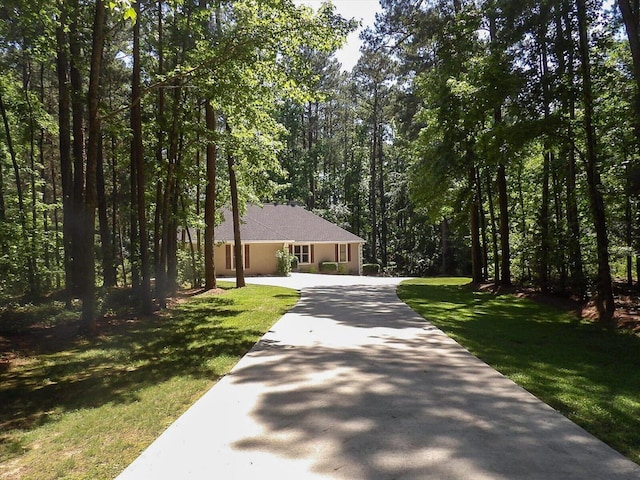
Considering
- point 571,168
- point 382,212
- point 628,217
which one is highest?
point 382,212

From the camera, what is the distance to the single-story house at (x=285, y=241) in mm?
30094

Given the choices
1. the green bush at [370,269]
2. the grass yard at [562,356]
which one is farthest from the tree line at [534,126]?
the green bush at [370,269]

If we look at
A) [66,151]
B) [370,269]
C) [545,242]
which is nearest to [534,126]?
[545,242]

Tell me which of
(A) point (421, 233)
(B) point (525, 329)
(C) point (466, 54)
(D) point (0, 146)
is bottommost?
(B) point (525, 329)

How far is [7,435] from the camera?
439cm

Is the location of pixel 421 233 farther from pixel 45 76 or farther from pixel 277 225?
pixel 45 76

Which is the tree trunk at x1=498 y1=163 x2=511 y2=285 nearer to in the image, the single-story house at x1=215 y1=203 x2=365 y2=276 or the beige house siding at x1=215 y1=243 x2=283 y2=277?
the single-story house at x1=215 y1=203 x2=365 y2=276

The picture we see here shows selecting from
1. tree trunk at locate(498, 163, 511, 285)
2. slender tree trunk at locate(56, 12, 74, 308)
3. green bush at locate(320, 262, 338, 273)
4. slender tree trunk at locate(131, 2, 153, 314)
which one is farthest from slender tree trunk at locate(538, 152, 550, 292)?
green bush at locate(320, 262, 338, 273)

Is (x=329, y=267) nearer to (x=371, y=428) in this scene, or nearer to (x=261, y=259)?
(x=261, y=259)

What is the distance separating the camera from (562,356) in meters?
7.56

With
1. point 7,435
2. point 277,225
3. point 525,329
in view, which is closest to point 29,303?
point 7,435

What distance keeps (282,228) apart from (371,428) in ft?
97.0

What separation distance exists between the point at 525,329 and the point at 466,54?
38.4 feet

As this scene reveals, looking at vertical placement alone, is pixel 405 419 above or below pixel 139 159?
below
